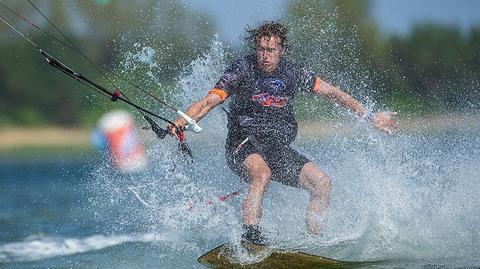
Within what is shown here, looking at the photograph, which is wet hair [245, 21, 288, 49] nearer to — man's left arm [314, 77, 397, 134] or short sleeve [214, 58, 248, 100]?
short sleeve [214, 58, 248, 100]

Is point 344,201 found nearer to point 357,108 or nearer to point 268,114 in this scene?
point 357,108

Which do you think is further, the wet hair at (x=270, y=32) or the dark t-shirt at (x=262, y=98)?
the dark t-shirt at (x=262, y=98)

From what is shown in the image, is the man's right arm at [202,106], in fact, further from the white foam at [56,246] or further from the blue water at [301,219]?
the white foam at [56,246]

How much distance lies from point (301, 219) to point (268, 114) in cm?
121

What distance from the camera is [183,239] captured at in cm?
954

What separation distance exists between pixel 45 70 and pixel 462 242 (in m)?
37.1

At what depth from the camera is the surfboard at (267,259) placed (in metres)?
7.84

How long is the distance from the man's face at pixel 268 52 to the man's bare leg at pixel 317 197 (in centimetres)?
99

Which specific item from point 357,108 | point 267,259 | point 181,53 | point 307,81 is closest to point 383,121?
point 357,108

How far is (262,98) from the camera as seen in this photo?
8703 mm

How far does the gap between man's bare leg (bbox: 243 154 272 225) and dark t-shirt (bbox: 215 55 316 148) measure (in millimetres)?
318

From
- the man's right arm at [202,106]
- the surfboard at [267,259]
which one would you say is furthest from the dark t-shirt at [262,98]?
the surfboard at [267,259]

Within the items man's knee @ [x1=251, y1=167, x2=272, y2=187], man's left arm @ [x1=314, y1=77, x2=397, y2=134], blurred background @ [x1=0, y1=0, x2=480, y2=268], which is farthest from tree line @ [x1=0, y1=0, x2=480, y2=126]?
man's knee @ [x1=251, y1=167, x2=272, y2=187]

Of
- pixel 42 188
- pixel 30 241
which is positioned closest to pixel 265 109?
pixel 30 241
